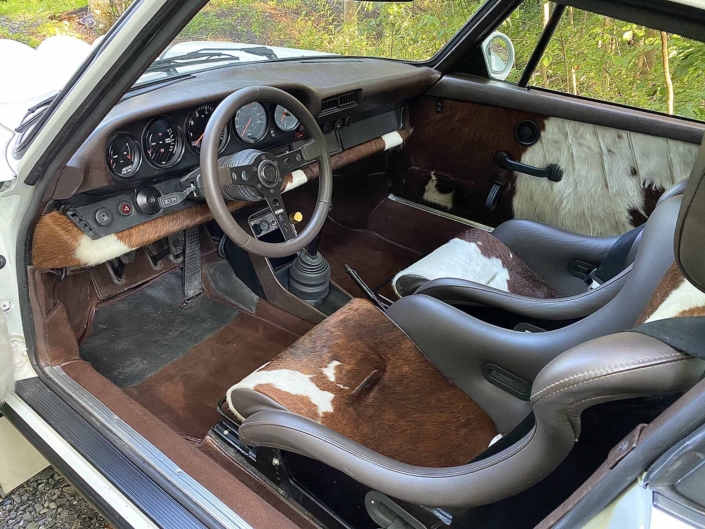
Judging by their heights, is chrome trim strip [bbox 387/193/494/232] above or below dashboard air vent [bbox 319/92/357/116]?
below

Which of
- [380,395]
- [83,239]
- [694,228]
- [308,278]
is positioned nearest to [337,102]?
[308,278]

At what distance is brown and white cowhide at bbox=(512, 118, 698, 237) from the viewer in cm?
182

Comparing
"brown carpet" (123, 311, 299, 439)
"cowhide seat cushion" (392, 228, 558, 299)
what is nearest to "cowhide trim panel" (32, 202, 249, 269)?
"brown carpet" (123, 311, 299, 439)

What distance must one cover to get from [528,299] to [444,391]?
331 millimetres

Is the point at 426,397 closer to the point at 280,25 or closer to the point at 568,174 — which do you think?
the point at 568,174

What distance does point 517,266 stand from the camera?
72.4 inches

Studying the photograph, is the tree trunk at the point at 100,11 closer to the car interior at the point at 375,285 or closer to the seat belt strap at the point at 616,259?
the car interior at the point at 375,285

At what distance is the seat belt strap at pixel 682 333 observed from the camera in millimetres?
588

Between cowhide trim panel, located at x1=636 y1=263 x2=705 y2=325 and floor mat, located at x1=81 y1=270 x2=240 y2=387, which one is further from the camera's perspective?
floor mat, located at x1=81 y1=270 x2=240 y2=387

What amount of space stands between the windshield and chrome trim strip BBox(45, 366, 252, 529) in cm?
91

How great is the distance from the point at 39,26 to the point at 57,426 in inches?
111

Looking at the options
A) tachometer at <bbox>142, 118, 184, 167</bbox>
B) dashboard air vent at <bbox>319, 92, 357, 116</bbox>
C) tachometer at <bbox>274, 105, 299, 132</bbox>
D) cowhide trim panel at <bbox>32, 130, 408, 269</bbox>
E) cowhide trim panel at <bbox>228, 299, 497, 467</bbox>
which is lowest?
cowhide trim panel at <bbox>228, 299, 497, 467</bbox>

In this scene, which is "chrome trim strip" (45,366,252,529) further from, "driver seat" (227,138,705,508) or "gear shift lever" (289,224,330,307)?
"gear shift lever" (289,224,330,307)

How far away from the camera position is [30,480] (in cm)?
159
